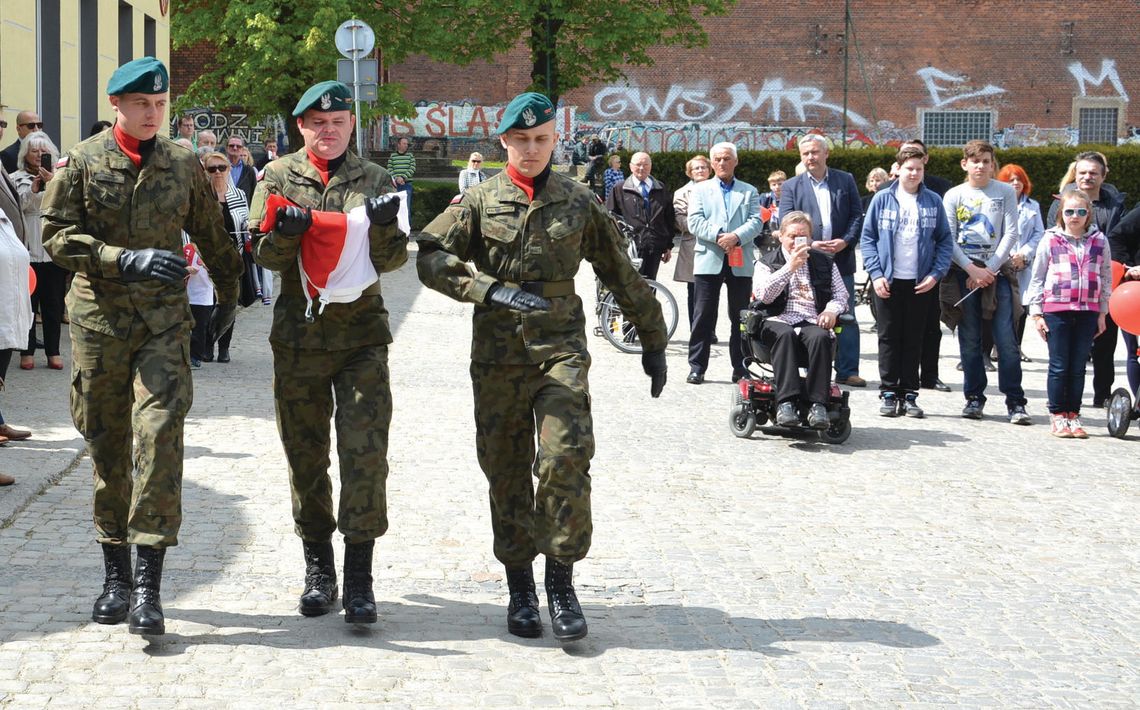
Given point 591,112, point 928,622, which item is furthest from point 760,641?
point 591,112

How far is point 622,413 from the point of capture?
1155 cm

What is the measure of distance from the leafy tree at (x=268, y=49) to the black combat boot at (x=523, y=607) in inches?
1047

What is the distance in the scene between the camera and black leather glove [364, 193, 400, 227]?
5.54m

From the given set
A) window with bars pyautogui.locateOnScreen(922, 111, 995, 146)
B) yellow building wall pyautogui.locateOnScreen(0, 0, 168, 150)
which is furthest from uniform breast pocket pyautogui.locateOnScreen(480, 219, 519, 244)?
window with bars pyautogui.locateOnScreen(922, 111, 995, 146)

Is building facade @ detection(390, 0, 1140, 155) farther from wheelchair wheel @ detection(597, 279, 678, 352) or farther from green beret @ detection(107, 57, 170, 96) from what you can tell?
green beret @ detection(107, 57, 170, 96)

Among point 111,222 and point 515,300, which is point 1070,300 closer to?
point 515,300

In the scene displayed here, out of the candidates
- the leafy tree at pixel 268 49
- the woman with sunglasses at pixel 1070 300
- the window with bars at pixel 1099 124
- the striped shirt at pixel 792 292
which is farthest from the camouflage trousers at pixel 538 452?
the window with bars at pixel 1099 124

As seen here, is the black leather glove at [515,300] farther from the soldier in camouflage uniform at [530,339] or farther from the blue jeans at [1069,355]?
the blue jeans at [1069,355]

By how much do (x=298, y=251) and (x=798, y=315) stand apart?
19.0 feet

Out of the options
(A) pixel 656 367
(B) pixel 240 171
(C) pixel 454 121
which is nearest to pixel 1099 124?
(C) pixel 454 121

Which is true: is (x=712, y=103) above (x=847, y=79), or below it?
below

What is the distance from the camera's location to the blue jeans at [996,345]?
11.6 metres

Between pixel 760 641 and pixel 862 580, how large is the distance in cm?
111

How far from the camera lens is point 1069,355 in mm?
10992
